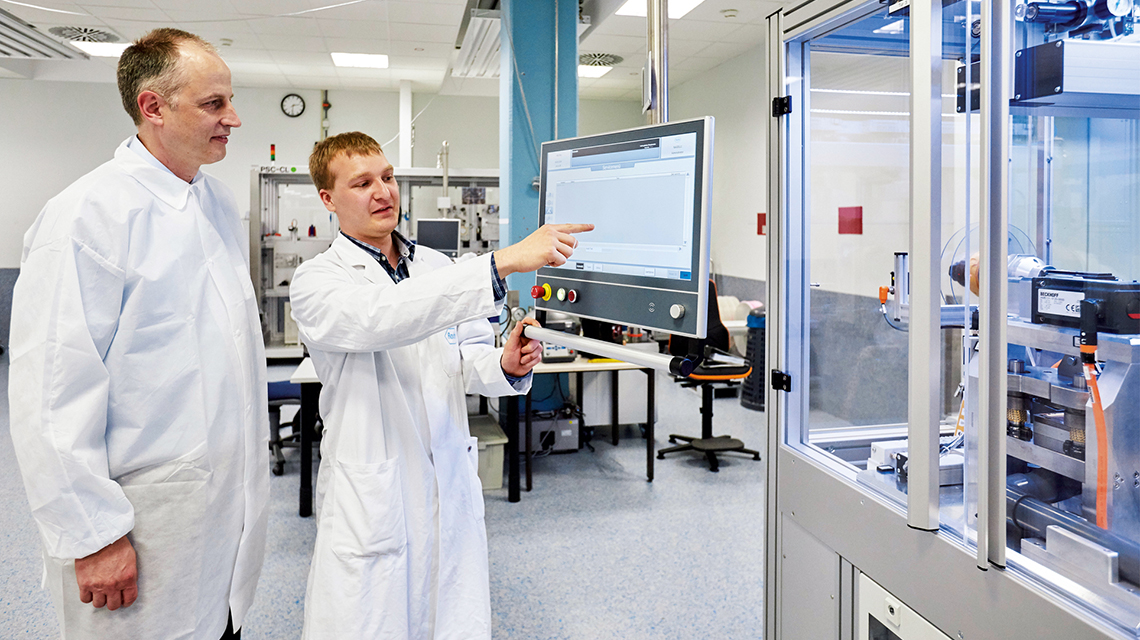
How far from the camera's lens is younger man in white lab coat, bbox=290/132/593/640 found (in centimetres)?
135

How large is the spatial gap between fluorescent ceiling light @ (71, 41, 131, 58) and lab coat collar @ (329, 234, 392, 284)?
5832mm

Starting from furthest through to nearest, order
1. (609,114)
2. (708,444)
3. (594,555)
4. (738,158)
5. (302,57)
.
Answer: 1. (609,114)
2. (302,57)
3. (738,158)
4. (708,444)
5. (594,555)

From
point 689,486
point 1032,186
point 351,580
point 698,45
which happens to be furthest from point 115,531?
point 698,45

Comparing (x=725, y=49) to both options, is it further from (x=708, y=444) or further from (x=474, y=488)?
(x=474, y=488)

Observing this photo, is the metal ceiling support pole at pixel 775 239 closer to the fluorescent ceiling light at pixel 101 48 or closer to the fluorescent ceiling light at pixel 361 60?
the fluorescent ceiling light at pixel 361 60

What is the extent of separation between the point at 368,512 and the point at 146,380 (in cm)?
45

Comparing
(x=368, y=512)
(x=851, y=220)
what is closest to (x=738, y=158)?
(x=851, y=220)

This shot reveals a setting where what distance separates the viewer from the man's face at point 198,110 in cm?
127

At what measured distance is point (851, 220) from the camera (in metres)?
1.74

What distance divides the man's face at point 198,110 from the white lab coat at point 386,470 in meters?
0.28

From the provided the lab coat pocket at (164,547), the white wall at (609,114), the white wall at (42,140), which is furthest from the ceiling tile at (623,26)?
the white wall at (42,140)

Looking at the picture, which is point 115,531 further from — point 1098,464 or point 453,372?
point 1098,464

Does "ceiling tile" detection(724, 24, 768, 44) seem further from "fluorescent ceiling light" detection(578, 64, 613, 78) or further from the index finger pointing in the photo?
the index finger pointing

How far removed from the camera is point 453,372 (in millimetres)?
1573
